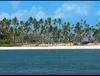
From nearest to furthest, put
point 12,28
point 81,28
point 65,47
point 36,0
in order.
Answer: point 36,0
point 65,47
point 12,28
point 81,28

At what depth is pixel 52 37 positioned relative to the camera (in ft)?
529

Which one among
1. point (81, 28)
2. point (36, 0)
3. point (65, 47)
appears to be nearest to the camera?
point (36, 0)

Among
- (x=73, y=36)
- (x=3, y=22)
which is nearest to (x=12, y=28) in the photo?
(x=3, y=22)

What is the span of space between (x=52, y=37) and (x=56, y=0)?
492 feet

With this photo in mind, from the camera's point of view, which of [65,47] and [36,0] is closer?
[36,0]

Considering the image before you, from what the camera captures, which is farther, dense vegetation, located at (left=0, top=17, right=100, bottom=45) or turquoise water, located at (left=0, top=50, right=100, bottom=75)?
dense vegetation, located at (left=0, top=17, right=100, bottom=45)

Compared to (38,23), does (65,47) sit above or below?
below

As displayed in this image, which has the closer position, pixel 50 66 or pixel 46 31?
pixel 50 66

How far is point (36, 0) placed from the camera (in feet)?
36.9

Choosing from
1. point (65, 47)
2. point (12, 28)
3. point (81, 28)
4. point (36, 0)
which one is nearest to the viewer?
point (36, 0)

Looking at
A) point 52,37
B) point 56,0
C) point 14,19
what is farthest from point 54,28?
point 56,0

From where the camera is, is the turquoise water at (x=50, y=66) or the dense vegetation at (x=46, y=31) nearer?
the turquoise water at (x=50, y=66)

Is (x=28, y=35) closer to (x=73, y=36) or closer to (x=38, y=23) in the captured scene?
(x=38, y=23)

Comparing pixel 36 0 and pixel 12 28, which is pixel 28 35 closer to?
pixel 12 28
